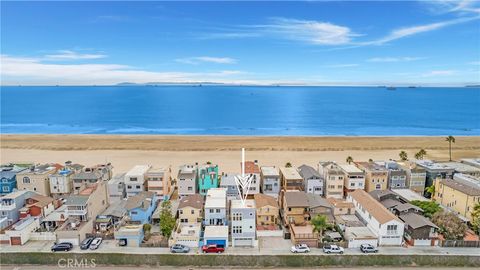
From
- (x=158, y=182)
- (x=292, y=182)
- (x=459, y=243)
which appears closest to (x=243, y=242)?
(x=292, y=182)

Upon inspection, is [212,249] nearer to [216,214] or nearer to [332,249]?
[216,214]

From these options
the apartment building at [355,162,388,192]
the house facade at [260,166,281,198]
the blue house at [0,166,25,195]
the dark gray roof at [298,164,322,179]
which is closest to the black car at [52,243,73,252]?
the blue house at [0,166,25,195]

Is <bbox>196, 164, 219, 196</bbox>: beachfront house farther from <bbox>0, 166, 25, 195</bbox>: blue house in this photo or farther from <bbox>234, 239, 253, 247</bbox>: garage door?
<bbox>0, 166, 25, 195</bbox>: blue house

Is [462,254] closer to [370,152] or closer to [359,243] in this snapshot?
[359,243]

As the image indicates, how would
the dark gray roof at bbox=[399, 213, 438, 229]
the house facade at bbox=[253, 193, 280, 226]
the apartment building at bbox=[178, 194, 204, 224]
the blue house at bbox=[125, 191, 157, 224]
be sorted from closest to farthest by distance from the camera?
the dark gray roof at bbox=[399, 213, 438, 229], the blue house at bbox=[125, 191, 157, 224], the apartment building at bbox=[178, 194, 204, 224], the house facade at bbox=[253, 193, 280, 226]

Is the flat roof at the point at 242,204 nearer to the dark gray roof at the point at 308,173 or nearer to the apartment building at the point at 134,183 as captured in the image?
the dark gray roof at the point at 308,173
